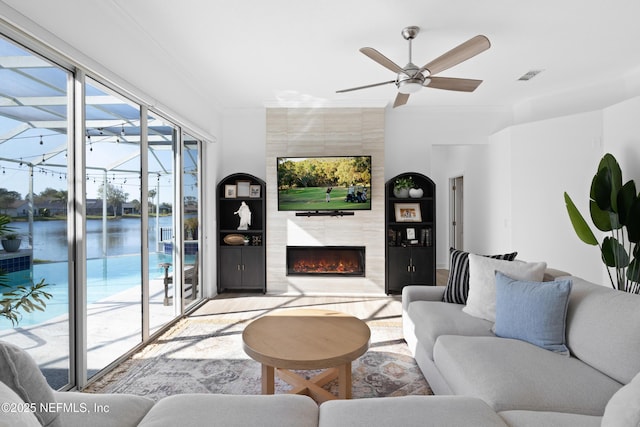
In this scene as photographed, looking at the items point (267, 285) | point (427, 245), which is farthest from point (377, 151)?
point (267, 285)

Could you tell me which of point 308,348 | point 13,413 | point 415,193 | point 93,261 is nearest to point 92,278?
point 93,261

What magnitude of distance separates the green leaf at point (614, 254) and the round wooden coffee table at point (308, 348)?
2.85 metres

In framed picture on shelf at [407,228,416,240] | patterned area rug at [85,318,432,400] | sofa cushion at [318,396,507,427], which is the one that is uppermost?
framed picture on shelf at [407,228,416,240]

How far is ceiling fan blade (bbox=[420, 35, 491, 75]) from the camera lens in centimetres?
230

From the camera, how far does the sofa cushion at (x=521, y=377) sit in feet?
4.62

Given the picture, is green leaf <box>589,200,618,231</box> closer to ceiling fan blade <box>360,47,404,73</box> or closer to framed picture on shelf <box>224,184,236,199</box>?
ceiling fan blade <box>360,47,404,73</box>

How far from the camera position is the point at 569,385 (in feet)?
4.91

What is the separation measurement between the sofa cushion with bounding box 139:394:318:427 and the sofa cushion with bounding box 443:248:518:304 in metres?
1.78

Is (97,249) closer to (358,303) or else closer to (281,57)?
(281,57)

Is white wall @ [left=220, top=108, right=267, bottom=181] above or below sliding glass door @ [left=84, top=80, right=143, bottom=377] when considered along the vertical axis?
above

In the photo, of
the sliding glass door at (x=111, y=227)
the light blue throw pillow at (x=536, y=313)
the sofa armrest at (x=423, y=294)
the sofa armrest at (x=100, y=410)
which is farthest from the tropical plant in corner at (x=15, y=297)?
the light blue throw pillow at (x=536, y=313)

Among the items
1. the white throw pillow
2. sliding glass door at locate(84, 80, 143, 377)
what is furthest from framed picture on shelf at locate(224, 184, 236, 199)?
the white throw pillow

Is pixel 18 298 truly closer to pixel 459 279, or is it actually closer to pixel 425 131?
pixel 459 279

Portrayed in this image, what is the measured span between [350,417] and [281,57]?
3.19 m
